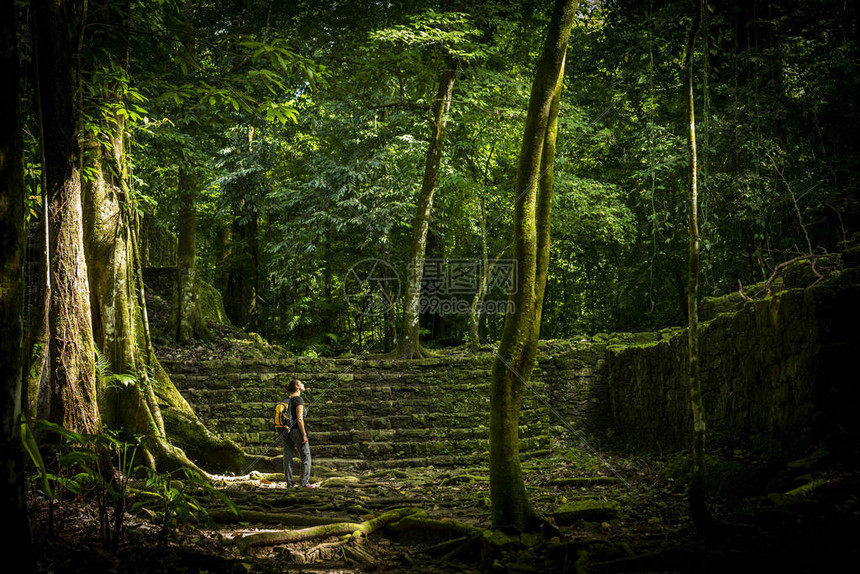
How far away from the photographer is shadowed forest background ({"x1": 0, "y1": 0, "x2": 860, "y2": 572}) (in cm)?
413

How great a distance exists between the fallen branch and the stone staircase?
11.6 ft

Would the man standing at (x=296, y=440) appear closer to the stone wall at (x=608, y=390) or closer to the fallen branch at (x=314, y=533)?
the stone wall at (x=608, y=390)

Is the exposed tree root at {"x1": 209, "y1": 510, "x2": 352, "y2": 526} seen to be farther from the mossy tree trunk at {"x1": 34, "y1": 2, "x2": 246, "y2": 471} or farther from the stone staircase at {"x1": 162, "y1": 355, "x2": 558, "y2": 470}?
the stone staircase at {"x1": 162, "y1": 355, "x2": 558, "y2": 470}

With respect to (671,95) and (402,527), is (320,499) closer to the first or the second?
(402,527)

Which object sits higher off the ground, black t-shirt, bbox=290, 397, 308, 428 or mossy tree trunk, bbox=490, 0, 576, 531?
mossy tree trunk, bbox=490, 0, 576, 531

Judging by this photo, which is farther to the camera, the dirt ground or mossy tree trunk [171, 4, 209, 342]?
mossy tree trunk [171, 4, 209, 342]

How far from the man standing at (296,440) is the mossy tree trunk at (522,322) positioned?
334 centimetres

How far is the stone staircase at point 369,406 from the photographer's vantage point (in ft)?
28.8

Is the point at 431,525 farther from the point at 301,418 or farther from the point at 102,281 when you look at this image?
the point at 102,281

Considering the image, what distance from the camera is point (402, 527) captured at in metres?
4.97

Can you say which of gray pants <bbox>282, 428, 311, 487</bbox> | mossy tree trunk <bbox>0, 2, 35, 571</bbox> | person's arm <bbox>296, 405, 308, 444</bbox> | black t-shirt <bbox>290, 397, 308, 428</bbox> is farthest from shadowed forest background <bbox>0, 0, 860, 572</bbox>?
black t-shirt <bbox>290, 397, 308, 428</bbox>

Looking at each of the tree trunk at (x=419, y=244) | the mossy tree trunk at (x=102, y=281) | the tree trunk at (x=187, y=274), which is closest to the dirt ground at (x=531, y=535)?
the mossy tree trunk at (x=102, y=281)

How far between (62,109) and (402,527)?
4.52 meters

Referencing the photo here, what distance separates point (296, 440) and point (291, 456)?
218 mm
